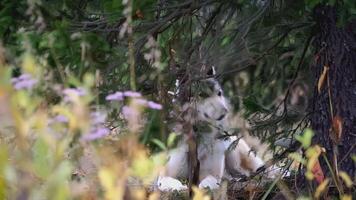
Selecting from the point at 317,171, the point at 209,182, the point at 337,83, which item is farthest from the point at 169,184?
the point at 317,171

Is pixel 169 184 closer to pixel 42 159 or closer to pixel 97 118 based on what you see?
pixel 97 118

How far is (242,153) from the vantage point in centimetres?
746

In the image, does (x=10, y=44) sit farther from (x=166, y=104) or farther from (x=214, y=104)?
(x=214, y=104)

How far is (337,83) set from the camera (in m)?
4.62

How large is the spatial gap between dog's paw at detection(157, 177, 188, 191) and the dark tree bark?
1708mm

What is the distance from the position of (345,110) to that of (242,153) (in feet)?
9.68

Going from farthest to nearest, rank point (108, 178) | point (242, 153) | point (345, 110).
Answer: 1. point (242, 153)
2. point (345, 110)
3. point (108, 178)

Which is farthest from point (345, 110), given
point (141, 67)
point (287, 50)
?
point (141, 67)

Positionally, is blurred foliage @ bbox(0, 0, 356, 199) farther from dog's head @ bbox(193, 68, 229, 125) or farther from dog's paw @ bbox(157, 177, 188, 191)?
dog's paw @ bbox(157, 177, 188, 191)

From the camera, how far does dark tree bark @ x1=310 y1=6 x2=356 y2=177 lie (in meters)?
4.56

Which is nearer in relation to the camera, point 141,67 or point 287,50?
point 141,67

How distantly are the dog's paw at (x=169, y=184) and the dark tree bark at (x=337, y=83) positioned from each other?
1708 mm

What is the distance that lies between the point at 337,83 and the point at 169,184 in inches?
83.2

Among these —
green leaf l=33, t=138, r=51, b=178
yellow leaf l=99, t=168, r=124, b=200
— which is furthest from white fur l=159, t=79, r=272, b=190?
yellow leaf l=99, t=168, r=124, b=200
